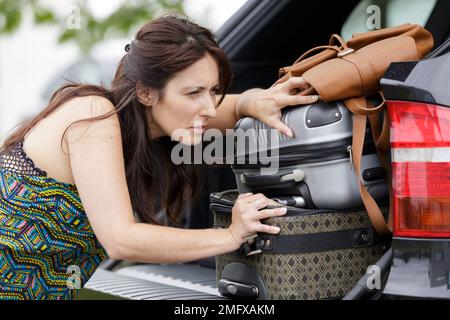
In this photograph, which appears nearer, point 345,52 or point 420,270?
point 420,270

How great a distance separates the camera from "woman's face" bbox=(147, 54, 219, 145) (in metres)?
2.53

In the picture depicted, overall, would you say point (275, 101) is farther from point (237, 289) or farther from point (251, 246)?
point (237, 289)

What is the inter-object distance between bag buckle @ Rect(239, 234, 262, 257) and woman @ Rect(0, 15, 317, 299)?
0.03 meters

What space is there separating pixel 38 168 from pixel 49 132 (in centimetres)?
11

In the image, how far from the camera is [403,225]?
2.06m

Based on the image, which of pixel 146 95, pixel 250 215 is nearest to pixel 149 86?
pixel 146 95

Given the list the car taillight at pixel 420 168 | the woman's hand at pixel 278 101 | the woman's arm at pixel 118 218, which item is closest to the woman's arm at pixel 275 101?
the woman's hand at pixel 278 101

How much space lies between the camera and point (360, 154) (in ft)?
7.26

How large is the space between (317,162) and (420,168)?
0.30 metres

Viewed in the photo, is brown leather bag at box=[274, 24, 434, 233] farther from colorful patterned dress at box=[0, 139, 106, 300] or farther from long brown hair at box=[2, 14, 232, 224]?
colorful patterned dress at box=[0, 139, 106, 300]

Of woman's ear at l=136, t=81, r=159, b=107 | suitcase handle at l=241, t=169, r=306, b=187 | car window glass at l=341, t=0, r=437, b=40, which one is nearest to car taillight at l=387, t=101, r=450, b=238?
suitcase handle at l=241, t=169, r=306, b=187

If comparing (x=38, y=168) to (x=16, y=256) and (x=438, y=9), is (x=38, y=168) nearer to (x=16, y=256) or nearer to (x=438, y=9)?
(x=16, y=256)

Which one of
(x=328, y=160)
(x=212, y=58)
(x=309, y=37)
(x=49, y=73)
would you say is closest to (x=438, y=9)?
(x=309, y=37)

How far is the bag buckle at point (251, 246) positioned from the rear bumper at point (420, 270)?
1.35 ft
